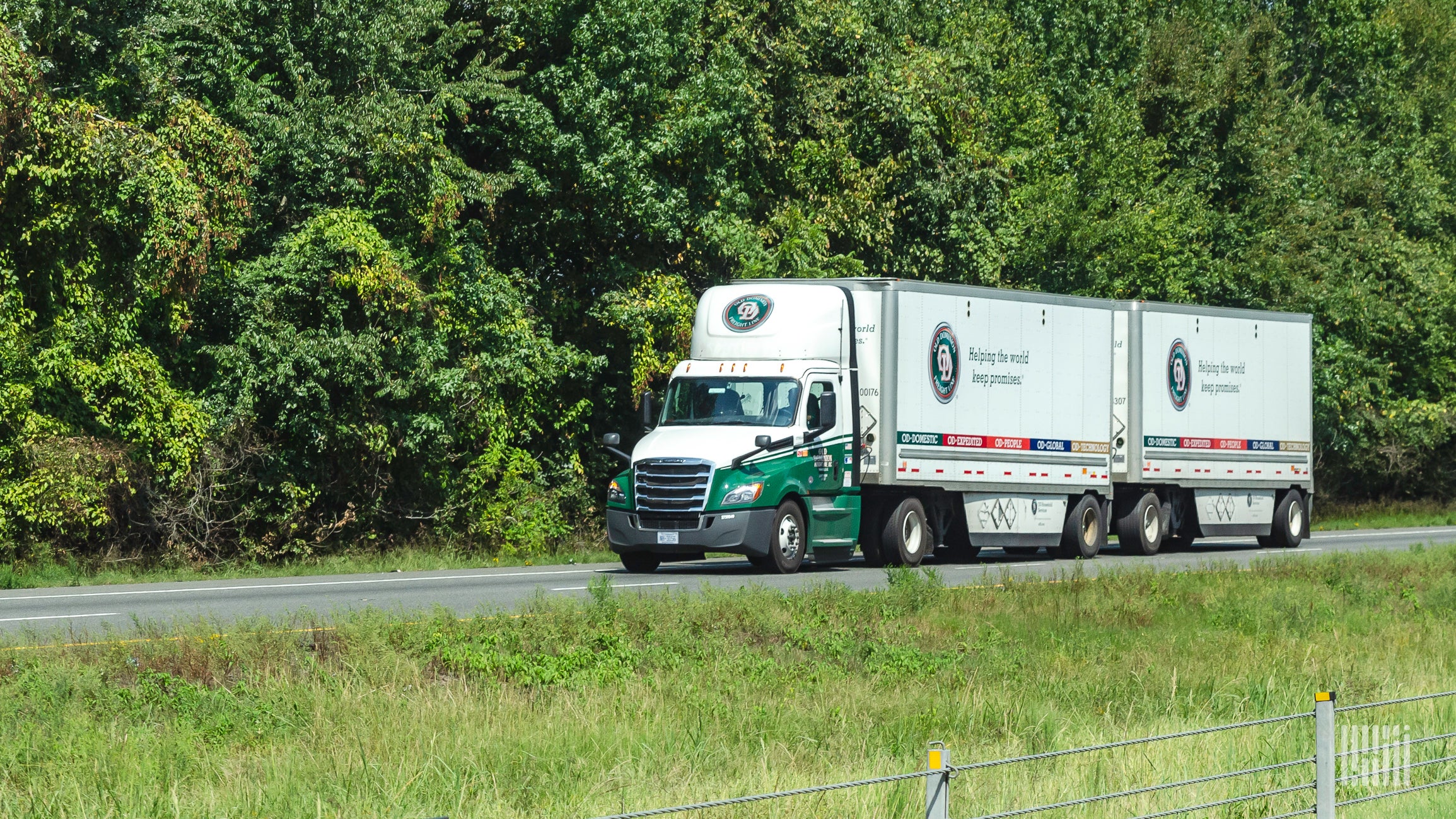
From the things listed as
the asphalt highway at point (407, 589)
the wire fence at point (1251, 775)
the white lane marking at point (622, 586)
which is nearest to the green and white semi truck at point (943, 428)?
the asphalt highway at point (407, 589)

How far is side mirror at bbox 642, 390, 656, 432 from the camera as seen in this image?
23.7 meters

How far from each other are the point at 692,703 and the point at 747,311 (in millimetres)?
12511

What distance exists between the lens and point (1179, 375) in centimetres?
2923

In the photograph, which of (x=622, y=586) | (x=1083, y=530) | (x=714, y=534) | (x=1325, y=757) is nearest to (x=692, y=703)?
(x=1325, y=757)

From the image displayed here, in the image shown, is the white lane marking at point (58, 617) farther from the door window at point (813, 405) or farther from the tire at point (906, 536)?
the tire at point (906, 536)

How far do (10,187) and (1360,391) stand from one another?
109 feet

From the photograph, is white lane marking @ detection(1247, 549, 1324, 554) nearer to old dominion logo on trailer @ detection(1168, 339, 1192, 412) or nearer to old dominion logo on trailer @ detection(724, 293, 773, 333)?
old dominion logo on trailer @ detection(1168, 339, 1192, 412)

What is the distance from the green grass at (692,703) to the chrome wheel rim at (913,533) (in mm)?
6018

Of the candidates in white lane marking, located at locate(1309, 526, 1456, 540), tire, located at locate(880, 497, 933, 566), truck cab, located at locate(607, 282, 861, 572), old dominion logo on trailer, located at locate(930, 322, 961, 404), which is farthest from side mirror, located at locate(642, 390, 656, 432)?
white lane marking, located at locate(1309, 526, 1456, 540)

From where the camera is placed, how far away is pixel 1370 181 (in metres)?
47.6

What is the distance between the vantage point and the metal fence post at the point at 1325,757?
7852mm

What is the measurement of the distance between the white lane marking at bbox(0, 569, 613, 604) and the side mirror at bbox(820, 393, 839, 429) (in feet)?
12.5

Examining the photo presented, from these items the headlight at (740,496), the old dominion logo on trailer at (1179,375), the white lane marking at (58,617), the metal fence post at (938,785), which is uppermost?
the old dominion logo on trailer at (1179,375)

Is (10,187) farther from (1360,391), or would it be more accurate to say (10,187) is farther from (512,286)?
(1360,391)
